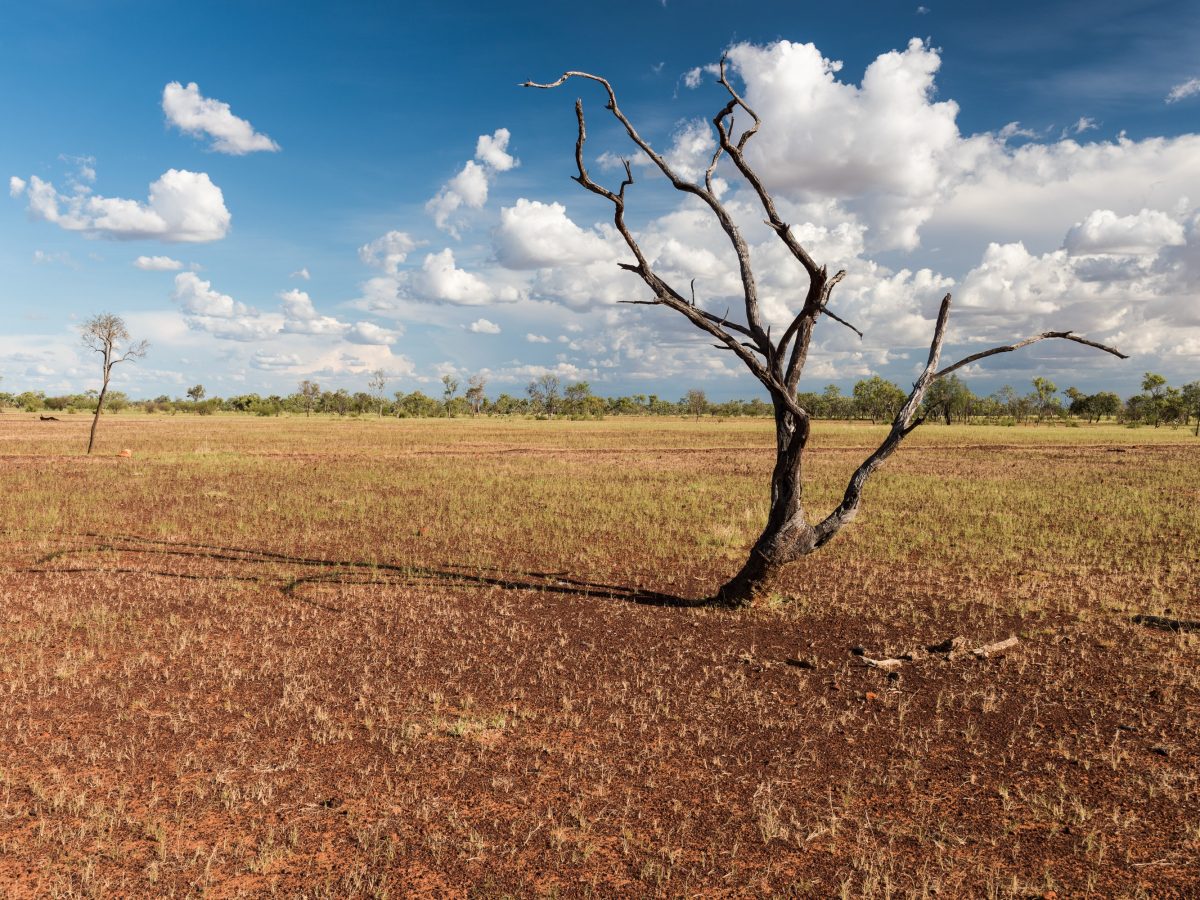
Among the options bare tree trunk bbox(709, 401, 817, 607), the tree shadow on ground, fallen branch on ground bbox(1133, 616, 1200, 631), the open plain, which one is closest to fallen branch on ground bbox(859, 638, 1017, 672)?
the open plain

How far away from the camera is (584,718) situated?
24.6 feet

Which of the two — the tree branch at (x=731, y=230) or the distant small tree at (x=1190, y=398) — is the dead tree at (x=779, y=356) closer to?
the tree branch at (x=731, y=230)

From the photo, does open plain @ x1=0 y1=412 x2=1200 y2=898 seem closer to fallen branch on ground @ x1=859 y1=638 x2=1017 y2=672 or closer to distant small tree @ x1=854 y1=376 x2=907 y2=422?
fallen branch on ground @ x1=859 y1=638 x2=1017 y2=672

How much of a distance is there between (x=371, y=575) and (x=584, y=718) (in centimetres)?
780

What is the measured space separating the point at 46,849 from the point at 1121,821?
28.3 ft

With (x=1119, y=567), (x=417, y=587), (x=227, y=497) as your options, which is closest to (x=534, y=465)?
(x=227, y=497)

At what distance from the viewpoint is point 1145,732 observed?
23.5ft

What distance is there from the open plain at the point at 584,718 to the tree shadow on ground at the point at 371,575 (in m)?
0.12

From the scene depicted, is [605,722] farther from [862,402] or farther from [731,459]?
[862,402]

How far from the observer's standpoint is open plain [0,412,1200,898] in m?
5.11

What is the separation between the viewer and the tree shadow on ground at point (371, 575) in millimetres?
12758

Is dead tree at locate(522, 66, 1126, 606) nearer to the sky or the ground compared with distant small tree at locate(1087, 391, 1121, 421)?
nearer to the ground

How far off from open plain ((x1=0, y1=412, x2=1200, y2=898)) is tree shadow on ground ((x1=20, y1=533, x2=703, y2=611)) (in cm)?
12

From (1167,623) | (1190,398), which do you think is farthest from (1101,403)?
(1167,623)
